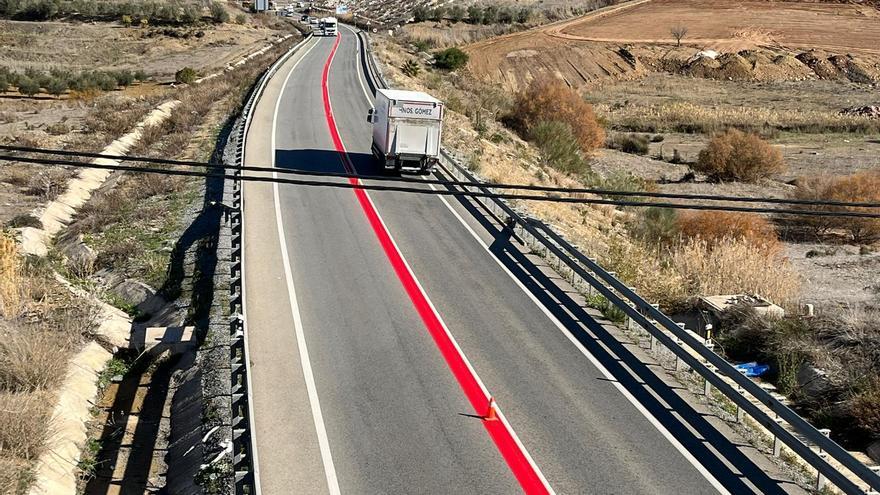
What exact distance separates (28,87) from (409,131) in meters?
45.3

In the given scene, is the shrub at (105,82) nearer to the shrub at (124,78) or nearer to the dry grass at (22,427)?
the shrub at (124,78)

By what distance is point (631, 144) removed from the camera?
182 ft

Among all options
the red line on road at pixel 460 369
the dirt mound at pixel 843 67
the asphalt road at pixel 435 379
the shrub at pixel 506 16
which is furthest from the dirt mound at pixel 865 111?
the red line on road at pixel 460 369

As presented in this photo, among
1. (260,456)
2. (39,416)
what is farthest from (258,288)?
(260,456)

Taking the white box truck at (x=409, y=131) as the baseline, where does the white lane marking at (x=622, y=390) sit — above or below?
below

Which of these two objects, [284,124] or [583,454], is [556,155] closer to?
[284,124]

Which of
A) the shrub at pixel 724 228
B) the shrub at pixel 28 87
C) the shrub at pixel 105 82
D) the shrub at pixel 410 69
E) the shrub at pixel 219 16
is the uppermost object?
the shrub at pixel 219 16

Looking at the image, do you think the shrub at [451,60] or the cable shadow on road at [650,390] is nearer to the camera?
the cable shadow on road at [650,390]

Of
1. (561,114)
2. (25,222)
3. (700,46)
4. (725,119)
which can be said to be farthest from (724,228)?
(700,46)

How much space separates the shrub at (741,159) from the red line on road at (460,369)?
92.5ft

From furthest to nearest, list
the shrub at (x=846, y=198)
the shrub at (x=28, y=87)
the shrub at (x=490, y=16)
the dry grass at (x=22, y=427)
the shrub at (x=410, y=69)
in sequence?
the shrub at (x=490, y=16), the shrub at (x=410, y=69), the shrub at (x=28, y=87), the shrub at (x=846, y=198), the dry grass at (x=22, y=427)

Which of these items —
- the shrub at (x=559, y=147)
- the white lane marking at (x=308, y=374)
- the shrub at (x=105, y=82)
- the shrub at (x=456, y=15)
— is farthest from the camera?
the shrub at (x=456, y=15)

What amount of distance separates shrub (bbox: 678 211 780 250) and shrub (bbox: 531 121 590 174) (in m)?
10.7

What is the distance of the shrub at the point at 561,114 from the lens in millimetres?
50594
